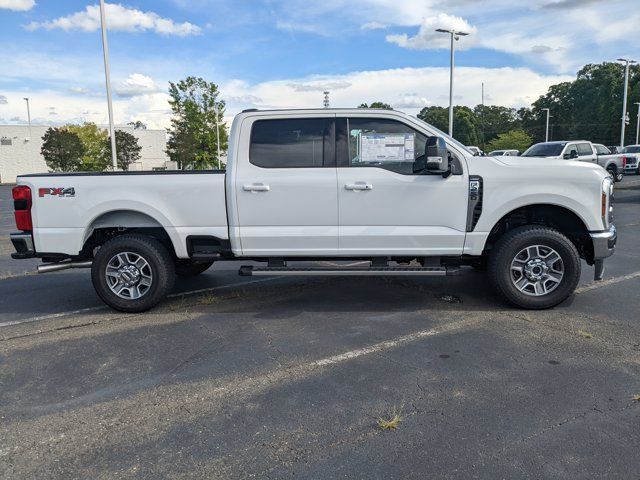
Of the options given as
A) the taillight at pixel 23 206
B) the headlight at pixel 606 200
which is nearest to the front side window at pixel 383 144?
the headlight at pixel 606 200

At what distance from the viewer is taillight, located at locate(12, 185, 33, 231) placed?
5359 mm

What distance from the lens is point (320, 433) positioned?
3062 millimetres

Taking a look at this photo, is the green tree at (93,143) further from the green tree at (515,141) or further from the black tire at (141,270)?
the green tree at (515,141)

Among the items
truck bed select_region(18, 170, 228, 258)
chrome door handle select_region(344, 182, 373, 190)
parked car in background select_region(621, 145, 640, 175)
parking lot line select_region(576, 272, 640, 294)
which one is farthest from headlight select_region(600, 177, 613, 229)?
parked car in background select_region(621, 145, 640, 175)

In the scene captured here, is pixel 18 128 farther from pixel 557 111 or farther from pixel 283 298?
pixel 557 111

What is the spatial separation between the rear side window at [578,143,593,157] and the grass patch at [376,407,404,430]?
20.7 metres

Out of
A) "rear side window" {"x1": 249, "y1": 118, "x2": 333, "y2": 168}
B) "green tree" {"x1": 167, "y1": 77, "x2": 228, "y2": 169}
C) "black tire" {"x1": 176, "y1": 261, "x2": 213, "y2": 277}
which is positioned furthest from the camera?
"green tree" {"x1": 167, "y1": 77, "x2": 228, "y2": 169}

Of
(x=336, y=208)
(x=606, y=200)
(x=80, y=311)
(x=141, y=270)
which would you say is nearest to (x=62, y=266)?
(x=80, y=311)

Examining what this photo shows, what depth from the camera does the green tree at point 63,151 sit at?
4894cm

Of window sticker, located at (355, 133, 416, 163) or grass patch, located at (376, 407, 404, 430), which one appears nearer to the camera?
grass patch, located at (376, 407, 404, 430)

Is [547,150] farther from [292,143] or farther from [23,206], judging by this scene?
[23,206]

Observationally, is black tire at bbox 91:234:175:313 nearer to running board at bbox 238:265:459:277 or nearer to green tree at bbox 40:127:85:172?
running board at bbox 238:265:459:277

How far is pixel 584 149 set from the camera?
21.3m

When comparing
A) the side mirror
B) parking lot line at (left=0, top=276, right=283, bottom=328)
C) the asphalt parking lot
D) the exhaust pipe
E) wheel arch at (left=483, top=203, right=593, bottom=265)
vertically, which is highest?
the side mirror
